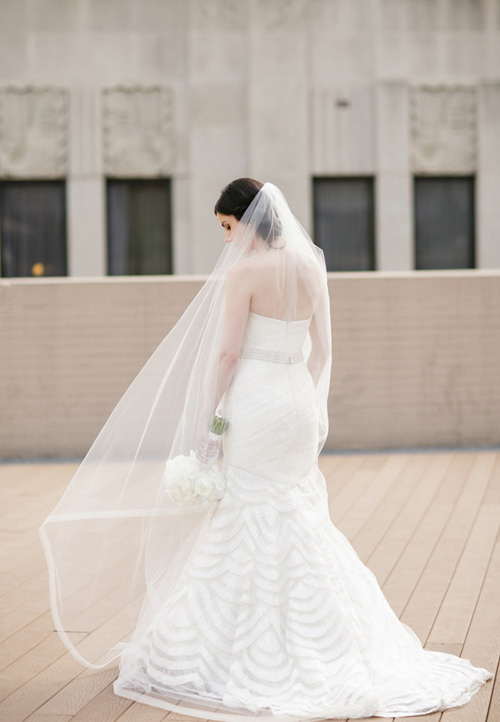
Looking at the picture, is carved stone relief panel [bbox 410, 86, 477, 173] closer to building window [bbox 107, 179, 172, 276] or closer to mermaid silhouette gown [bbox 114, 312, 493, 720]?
building window [bbox 107, 179, 172, 276]

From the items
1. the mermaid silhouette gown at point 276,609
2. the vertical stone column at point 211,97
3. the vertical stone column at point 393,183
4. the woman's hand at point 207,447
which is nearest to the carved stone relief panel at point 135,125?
the vertical stone column at point 211,97

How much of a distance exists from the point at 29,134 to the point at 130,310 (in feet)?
15.8

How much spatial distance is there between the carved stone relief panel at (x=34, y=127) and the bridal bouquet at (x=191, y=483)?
10567 millimetres

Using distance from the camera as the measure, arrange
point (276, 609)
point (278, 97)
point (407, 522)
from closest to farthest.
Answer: point (276, 609) < point (407, 522) < point (278, 97)

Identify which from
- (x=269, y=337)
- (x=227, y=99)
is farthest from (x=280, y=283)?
(x=227, y=99)

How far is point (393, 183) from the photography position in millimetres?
13945

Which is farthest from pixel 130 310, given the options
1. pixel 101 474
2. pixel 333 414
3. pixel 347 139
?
pixel 101 474

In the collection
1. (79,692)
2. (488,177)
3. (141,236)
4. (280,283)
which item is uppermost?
(488,177)

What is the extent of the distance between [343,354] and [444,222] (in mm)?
4808

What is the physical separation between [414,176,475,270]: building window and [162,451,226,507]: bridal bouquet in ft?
35.2

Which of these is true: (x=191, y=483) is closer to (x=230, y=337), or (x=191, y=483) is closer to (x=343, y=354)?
(x=230, y=337)

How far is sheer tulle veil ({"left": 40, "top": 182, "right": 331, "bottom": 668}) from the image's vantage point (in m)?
4.15

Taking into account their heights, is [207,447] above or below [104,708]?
above

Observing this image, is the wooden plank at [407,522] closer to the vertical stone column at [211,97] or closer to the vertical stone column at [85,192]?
the vertical stone column at [211,97]
